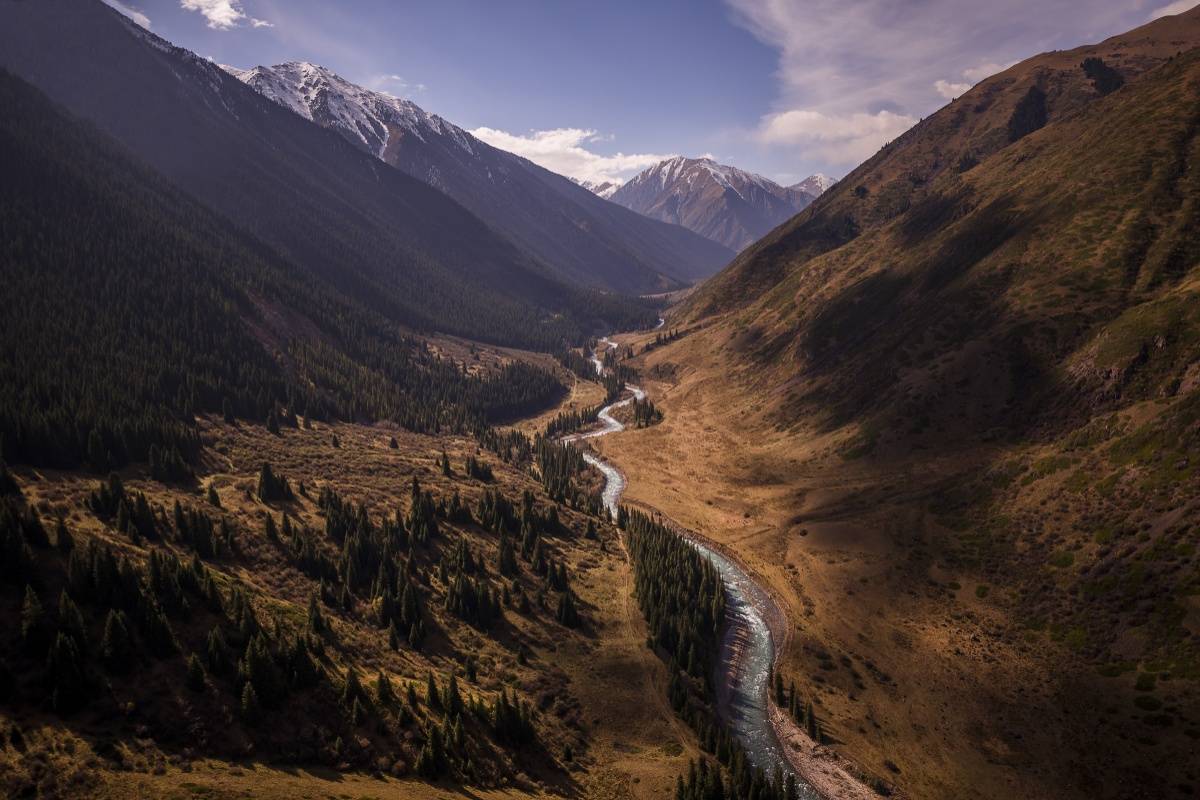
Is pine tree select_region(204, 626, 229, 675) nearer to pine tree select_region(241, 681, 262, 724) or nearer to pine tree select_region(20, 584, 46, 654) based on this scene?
pine tree select_region(241, 681, 262, 724)

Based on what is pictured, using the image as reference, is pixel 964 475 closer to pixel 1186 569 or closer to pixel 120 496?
pixel 1186 569

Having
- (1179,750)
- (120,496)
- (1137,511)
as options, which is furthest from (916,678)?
(120,496)

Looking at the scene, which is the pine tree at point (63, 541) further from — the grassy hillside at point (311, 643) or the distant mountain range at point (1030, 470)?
the distant mountain range at point (1030, 470)

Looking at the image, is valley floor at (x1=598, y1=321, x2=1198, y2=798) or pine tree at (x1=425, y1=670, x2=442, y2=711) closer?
pine tree at (x1=425, y1=670, x2=442, y2=711)

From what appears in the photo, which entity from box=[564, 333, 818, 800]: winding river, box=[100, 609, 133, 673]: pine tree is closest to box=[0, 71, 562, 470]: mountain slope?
box=[100, 609, 133, 673]: pine tree

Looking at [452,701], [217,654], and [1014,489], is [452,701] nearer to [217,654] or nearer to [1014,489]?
[217,654]
